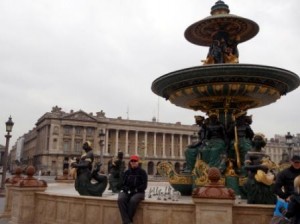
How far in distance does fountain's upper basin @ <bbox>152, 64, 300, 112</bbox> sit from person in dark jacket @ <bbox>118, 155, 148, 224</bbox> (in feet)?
13.2

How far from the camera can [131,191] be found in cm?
589

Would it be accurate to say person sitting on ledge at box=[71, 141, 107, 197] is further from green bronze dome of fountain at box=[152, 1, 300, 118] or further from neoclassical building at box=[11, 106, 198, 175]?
neoclassical building at box=[11, 106, 198, 175]

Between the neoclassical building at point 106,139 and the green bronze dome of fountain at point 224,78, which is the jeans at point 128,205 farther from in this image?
the neoclassical building at point 106,139

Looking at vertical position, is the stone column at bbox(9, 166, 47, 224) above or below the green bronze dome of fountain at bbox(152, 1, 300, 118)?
below

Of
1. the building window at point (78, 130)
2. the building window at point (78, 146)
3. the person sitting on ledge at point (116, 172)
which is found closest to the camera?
the person sitting on ledge at point (116, 172)

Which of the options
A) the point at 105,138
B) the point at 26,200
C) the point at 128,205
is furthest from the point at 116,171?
the point at 105,138

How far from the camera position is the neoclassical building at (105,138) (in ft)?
317

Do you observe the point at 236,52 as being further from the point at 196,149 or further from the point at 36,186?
the point at 36,186

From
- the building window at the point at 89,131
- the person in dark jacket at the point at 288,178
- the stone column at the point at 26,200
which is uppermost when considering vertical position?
the building window at the point at 89,131

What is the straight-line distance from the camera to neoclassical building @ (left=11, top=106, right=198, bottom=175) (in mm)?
96750

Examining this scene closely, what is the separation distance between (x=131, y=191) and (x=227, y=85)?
476 cm

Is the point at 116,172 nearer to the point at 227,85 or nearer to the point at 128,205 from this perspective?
the point at 227,85

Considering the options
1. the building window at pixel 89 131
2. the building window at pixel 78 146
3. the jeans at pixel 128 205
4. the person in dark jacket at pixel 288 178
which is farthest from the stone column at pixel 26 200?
the building window at pixel 78 146

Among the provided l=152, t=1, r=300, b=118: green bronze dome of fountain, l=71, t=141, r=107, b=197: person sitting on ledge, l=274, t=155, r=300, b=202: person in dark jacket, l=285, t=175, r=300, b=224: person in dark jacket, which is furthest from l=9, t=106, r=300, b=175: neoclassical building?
l=285, t=175, r=300, b=224: person in dark jacket
